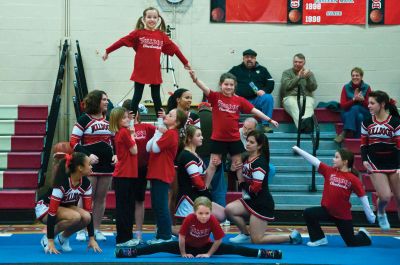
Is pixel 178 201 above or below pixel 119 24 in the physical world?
below

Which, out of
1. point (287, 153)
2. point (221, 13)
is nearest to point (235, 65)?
point (221, 13)

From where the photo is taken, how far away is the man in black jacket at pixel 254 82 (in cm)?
1355

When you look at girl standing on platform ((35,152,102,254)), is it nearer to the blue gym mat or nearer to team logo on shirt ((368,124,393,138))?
the blue gym mat

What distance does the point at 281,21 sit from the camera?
47.9 feet

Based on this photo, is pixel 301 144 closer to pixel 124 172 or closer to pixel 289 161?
pixel 289 161

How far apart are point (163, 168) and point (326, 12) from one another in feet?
22.0

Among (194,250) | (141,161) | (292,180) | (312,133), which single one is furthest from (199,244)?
(312,133)

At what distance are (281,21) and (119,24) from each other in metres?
2.77

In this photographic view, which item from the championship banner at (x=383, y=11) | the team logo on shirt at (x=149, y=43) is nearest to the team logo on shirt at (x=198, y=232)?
the team logo on shirt at (x=149, y=43)

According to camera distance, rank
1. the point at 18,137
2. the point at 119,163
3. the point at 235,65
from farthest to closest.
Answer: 1. the point at 235,65
2. the point at 18,137
3. the point at 119,163

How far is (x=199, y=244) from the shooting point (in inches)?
329

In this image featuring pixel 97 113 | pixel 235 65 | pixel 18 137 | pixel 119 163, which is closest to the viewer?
pixel 119 163

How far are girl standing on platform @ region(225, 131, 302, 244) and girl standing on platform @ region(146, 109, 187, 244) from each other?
962 millimetres

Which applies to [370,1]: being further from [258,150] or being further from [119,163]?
[119,163]
